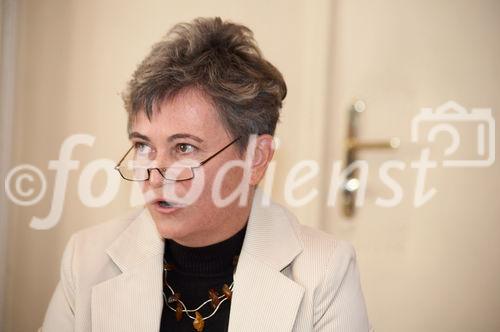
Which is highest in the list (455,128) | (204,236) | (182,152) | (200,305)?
(455,128)

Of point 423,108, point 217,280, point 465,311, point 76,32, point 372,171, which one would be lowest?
point 465,311

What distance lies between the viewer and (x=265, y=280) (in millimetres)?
1241

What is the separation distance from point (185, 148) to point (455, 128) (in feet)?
3.62

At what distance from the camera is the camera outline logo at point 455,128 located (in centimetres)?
180

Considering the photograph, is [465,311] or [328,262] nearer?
[328,262]

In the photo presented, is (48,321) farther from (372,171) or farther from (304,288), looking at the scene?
(372,171)

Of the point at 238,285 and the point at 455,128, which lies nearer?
the point at 238,285

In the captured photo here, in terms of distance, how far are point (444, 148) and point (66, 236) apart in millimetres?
1417

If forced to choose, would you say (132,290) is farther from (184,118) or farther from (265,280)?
(184,118)

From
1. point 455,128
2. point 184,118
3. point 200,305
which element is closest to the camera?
point 184,118

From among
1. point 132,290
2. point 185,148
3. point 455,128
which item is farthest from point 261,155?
point 455,128

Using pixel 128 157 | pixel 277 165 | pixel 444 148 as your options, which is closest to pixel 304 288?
pixel 128 157

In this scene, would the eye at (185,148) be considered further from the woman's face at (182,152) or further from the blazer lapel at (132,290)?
the blazer lapel at (132,290)

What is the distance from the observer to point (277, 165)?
6.11ft
